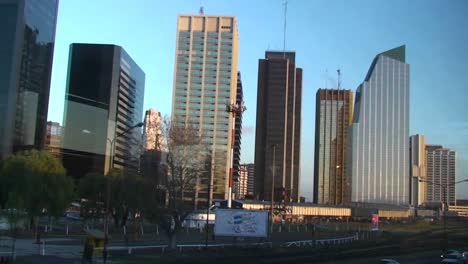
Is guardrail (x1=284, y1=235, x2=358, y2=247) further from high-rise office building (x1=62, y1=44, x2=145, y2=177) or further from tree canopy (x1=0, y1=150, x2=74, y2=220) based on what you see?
high-rise office building (x1=62, y1=44, x2=145, y2=177)

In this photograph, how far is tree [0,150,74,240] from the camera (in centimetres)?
5817

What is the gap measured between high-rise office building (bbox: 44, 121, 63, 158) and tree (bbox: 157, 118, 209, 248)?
4973 inches

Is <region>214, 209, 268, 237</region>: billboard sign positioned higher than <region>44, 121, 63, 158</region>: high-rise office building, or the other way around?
<region>44, 121, 63, 158</region>: high-rise office building

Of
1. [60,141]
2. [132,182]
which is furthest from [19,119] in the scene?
[132,182]

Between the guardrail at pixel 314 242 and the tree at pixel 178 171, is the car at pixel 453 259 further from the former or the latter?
the tree at pixel 178 171

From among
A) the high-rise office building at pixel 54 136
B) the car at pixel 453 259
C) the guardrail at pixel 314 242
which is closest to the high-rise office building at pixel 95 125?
the high-rise office building at pixel 54 136

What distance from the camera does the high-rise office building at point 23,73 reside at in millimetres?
142000

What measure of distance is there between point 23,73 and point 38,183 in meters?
93.8

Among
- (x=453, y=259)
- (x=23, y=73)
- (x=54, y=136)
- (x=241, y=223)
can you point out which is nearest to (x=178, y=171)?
(x=241, y=223)

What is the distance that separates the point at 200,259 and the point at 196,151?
2949 centimetres

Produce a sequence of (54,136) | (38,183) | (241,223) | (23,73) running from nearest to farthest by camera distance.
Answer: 1. (241,223)
2. (38,183)
3. (23,73)
4. (54,136)

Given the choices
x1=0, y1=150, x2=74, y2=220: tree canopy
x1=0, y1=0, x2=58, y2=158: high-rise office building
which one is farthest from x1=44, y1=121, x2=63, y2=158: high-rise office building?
x1=0, y1=150, x2=74, y2=220: tree canopy

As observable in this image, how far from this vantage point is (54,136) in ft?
642

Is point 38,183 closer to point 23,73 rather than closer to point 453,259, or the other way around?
point 453,259
